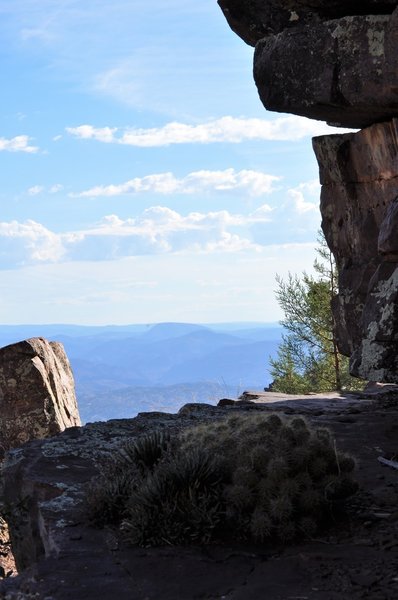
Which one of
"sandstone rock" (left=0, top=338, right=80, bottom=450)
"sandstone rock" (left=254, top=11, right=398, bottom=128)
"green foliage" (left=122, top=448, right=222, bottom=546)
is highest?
"sandstone rock" (left=254, top=11, right=398, bottom=128)

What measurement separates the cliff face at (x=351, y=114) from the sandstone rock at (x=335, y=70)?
0.05 feet

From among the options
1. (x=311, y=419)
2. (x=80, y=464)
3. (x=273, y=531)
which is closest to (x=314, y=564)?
(x=273, y=531)

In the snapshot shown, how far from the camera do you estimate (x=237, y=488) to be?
315 inches

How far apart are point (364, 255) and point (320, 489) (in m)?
7.40

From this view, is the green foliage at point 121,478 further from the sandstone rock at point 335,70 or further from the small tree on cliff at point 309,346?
the small tree on cliff at point 309,346

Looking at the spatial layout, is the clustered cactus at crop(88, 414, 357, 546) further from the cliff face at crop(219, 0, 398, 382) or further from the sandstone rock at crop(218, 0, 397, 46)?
the sandstone rock at crop(218, 0, 397, 46)

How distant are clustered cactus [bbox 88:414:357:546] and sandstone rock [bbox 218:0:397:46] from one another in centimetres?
760

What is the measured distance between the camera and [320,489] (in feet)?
27.2

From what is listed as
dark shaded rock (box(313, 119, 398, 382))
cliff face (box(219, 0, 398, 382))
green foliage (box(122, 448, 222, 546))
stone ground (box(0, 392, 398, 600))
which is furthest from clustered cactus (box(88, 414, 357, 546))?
cliff face (box(219, 0, 398, 382))

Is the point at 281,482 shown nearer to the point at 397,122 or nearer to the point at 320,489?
the point at 320,489

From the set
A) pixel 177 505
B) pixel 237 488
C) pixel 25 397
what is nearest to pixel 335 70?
pixel 237 488

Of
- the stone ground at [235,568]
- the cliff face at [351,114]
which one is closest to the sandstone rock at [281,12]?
the cliff face at [351,114]

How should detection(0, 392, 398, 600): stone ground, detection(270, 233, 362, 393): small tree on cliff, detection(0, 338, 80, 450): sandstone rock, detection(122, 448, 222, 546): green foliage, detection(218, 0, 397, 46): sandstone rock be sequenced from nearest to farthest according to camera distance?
1. detection(0, 392, 398, 600): stone ground
2. detection(122, 448, 222, 546): green foliage
3. detection(218, 0, 397, 46): sandstone rock
4. detection(0, 338, 80, 450): sandstone rock
5. detection(270, 233, 362, 393): small tree on cliff

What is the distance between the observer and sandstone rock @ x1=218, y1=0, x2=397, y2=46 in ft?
43.6
